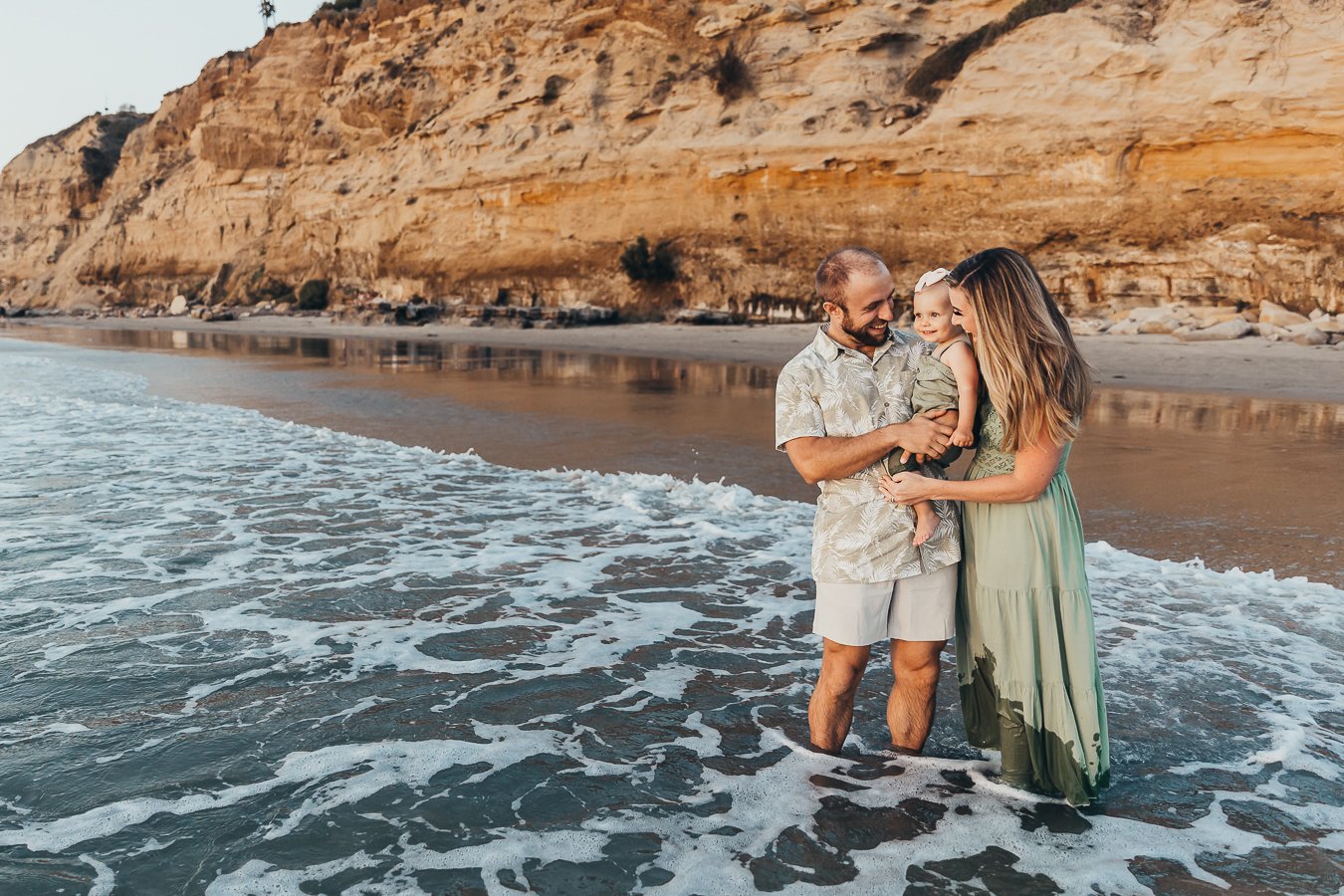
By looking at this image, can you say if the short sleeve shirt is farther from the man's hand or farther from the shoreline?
the shoreline

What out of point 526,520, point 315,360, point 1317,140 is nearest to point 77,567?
point 526,520

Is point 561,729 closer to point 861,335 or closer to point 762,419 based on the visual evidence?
point 861,335

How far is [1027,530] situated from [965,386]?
→ 0.48 meters

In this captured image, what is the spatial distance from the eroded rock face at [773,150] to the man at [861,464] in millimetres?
21406

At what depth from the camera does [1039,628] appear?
2.88 meters

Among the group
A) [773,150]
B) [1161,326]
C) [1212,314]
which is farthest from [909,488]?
[773,150]

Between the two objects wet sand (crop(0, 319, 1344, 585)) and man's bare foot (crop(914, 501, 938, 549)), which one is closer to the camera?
man's bare foot (crop(914, 501, 938, 549))

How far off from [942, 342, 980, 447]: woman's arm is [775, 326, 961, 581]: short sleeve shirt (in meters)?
0.17

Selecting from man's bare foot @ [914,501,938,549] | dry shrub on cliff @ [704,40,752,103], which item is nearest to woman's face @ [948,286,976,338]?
man's bare foot @ [914,501,938,549]

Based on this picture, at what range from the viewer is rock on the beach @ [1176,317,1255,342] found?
59.4 ft

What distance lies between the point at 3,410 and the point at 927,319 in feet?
47.7

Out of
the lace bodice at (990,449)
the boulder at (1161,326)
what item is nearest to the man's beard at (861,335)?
the lace bodice at (990,449)

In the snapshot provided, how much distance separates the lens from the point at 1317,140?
20359 mm

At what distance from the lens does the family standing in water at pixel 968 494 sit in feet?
9.20
